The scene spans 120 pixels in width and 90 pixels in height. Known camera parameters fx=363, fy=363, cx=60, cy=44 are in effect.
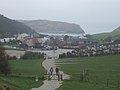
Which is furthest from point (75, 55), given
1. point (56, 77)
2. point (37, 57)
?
point (56, 77)

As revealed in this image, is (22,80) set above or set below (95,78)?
Result: above

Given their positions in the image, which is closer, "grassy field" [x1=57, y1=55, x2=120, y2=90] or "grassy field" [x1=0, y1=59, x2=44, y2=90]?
"grassy field" [x1=0, y1=59, x2=44, y2=90]

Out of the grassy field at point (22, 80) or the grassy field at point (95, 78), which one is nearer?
the grassy field at point (22, 80)

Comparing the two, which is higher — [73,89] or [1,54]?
[1,54]

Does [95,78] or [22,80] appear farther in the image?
[95,78]

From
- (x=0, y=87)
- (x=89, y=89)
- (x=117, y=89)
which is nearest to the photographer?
(x=0, y=87)

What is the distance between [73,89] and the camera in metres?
31.0

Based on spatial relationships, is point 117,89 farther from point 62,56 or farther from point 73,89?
point 62,56

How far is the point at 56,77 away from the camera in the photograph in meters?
44.2

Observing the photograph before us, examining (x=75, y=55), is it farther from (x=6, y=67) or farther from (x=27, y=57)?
(x=6, y=67)

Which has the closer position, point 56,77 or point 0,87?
point 0,87

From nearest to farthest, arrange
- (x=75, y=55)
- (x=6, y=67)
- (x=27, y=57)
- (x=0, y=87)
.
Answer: (x=0, y=87), (x=6, y=67), (x=27, y=57), (x=75, y=55)

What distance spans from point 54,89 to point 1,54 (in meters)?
25.9

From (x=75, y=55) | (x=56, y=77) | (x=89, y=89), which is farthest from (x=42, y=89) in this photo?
(x=75, y=55)
